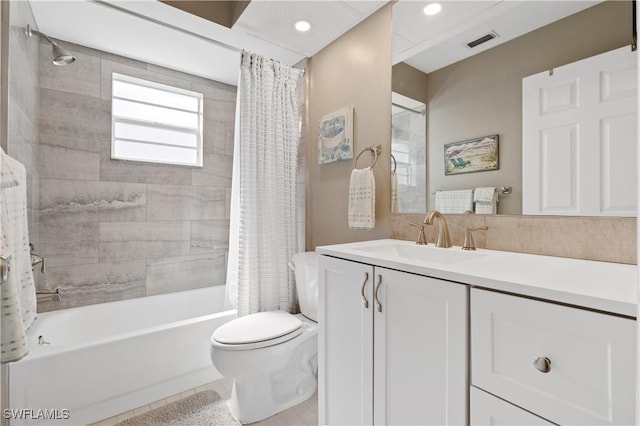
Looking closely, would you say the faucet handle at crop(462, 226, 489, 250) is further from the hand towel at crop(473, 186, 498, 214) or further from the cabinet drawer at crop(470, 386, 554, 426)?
the cabinet drawer at crop(470, 386, 554, 426)

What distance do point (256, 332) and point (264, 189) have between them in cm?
93

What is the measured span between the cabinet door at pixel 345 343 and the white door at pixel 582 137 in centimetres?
75

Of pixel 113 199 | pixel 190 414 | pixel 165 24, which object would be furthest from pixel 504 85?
pixel 113 199

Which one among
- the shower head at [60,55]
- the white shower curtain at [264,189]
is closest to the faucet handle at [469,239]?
the white shower curtain at [264,189]

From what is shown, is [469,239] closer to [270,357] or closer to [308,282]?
[308,282]

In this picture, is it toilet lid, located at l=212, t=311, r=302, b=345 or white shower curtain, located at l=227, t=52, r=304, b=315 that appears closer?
toilet lid, located at l=212, t=311, r=302, b=345

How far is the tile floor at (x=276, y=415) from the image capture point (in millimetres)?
1562

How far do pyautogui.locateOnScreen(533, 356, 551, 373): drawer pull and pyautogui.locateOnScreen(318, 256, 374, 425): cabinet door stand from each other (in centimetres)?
51

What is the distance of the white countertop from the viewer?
0.63 m

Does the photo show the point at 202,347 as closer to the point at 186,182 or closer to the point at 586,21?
the point at 186,182

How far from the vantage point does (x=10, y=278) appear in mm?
982

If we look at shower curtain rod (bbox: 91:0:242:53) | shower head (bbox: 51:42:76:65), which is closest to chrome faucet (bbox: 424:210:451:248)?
shower curtain rod (bbox: 91:0:242:53)

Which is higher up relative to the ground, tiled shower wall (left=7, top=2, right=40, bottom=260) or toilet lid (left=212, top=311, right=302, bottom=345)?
tiled shower wall (left=7, top=2, right=40, bottom=260)

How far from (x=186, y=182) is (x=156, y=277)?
845 millimetres
